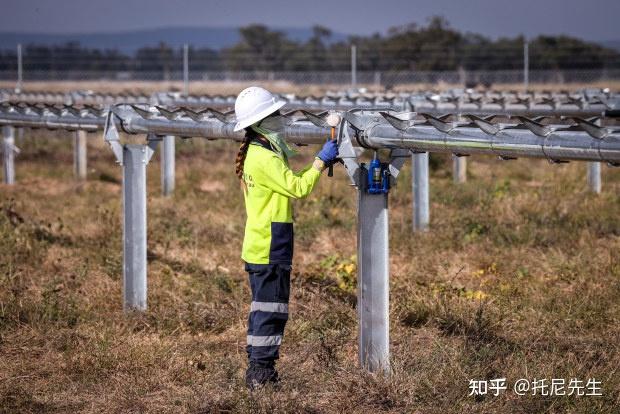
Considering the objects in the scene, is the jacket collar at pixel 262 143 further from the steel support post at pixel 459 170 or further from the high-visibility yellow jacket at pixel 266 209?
the steel support post at pixel 459 170

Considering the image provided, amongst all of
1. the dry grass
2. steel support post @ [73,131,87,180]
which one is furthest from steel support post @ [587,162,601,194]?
steel support post @ [73,131,87,180]

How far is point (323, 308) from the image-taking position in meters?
7.25

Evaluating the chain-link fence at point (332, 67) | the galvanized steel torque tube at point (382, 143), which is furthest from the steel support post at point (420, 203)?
the chain-link fence at point (332, 67)

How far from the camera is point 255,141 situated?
5688 millimetres

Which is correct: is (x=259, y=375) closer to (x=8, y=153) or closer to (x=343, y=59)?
(x=8, y=153)

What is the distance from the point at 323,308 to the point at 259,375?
5.33ft

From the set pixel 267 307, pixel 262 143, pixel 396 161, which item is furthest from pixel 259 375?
pixel 396 161

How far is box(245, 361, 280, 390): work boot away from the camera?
5.68 metres

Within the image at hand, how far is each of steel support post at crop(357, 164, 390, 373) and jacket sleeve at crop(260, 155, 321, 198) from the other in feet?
1.09

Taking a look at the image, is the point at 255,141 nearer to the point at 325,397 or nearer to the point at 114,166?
the point at 325,397

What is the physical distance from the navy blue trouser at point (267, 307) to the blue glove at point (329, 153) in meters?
0.71

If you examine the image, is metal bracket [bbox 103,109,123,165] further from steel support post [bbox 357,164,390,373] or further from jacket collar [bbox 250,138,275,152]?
steel support post [bbox 357,164,390,373]

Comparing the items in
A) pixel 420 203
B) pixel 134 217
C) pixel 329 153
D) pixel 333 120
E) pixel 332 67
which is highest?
pixel 332 67

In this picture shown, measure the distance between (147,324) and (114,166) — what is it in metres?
10.0
